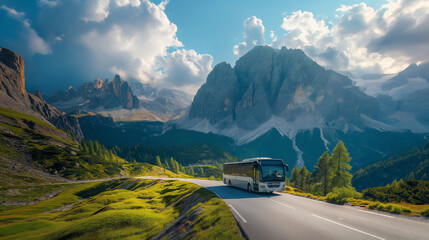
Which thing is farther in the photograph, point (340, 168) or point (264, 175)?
point (340, 168)

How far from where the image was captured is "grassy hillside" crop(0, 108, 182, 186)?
92.2 metres

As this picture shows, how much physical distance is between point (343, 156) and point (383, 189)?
105 feet

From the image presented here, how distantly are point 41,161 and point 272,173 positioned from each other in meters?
130

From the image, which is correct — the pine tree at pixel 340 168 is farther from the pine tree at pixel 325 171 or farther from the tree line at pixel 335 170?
the pine tree at pixel 325 171

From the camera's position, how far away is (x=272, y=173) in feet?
101

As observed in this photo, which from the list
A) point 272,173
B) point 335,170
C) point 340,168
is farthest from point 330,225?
point 335,170

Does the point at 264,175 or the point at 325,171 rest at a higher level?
the point at 264,175

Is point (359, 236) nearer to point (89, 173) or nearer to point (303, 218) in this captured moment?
point (303, 218)

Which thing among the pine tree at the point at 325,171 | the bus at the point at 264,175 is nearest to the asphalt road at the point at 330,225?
the bus at the point at 264,175

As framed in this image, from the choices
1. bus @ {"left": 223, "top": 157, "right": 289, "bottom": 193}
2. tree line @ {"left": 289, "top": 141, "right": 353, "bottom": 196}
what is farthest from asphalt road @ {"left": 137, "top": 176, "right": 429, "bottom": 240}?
tree line @ {"left": 289, "top": 141, "right": 353, "bottom": 196}

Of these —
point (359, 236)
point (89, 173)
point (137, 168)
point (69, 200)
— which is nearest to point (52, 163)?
point (89, 173)

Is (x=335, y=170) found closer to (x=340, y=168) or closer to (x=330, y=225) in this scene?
(x=340, y=168)

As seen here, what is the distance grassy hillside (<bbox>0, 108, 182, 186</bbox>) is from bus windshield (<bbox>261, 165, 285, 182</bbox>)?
10134cm

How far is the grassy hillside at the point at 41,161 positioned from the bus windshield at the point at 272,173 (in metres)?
101
